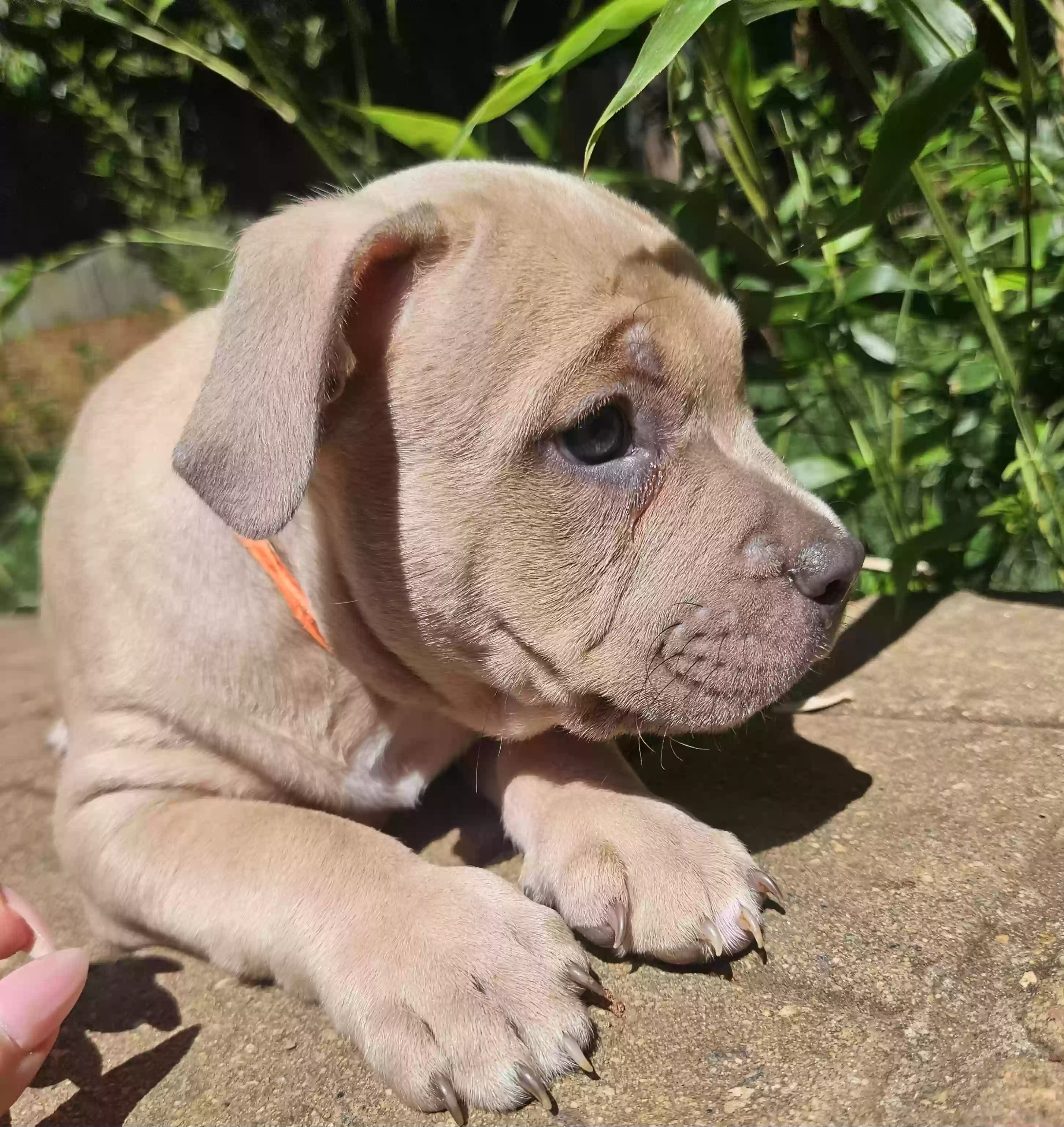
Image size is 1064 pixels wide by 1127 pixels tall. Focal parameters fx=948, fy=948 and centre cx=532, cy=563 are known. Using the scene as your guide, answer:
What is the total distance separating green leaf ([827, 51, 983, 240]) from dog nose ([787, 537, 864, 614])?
0.74 meters

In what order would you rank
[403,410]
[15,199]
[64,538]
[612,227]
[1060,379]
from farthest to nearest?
[15,199]
[1060,379]
[64,538]
[612,227]
[403,410]

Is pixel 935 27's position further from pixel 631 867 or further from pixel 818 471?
pixel 631 867

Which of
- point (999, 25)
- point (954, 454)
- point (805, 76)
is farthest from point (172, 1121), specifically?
point (999, 25)

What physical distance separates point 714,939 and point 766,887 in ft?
0.53

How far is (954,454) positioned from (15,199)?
618 centimetres

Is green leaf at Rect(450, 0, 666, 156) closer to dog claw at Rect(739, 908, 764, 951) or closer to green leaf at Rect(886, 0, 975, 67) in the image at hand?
green leaf at Rect(886, 0, 975, 67)

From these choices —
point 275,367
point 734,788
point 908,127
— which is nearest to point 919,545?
point 734,788

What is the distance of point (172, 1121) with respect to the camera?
5.39 ft

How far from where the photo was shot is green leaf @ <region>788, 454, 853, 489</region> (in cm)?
344

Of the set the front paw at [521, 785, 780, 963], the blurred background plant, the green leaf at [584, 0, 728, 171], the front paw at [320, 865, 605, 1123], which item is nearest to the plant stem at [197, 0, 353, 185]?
the blurred background plant

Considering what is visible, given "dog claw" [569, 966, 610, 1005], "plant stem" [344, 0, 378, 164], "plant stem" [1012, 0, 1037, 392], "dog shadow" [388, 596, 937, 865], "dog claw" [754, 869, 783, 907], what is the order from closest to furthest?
"dog claw" [569, 966, 610, 1005], "dog claw" [754, 869, 783, 907], "dog shadow" [388, 596, 937, 865], "plant stem" [1012, 0, 1037, 392], "plant stem" [344, 0, 378, 164]

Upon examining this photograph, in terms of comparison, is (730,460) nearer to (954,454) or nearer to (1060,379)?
(954,454)

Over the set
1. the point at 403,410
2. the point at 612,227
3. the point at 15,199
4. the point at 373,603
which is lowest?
the point at 373,603

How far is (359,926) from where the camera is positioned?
1.80 m
